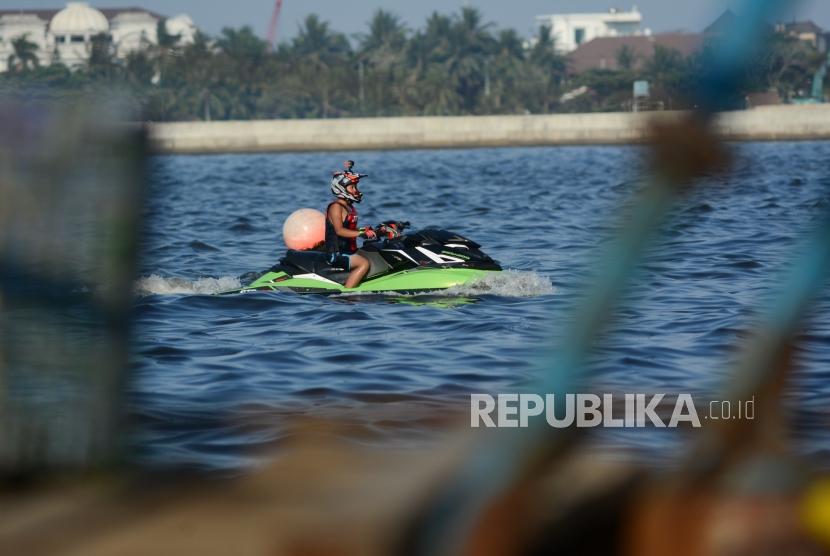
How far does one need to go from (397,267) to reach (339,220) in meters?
0.94

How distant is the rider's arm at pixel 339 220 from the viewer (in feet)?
46.2

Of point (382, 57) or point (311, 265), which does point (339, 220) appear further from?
point (382, 57)

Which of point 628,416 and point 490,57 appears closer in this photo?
point 628,416

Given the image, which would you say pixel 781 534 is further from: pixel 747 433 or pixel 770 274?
pixel 770 274

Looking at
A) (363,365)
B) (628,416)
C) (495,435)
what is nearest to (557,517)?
(495,435)

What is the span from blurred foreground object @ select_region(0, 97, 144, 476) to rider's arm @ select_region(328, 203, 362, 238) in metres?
10.1

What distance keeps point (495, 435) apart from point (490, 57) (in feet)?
381

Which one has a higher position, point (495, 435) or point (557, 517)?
point (495, 435)

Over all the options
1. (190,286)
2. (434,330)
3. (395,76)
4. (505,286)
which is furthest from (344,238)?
(395,76)

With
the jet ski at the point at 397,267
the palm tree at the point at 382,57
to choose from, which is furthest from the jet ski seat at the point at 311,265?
the palm tree at the point at 382,57

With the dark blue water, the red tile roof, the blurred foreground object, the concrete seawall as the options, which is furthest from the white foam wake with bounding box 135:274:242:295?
the red tile roof

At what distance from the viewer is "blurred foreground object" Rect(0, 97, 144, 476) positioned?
3787 mm

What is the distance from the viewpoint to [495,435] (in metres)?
3.03

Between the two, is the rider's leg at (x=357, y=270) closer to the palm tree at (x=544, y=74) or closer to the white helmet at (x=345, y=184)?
the white helmet at (x=345, y=184)
